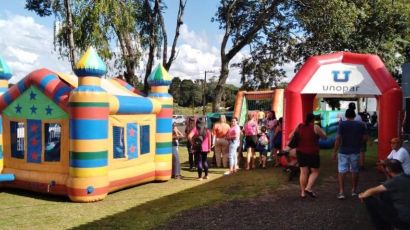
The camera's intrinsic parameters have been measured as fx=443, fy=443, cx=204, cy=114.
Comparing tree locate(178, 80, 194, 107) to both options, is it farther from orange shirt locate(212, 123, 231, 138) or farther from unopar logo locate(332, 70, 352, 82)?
unopar logo locate(332, 70, 352, 82)

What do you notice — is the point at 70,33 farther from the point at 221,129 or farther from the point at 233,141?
the point at 233,141

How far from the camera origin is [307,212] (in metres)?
6.61

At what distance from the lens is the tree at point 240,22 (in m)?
19.6

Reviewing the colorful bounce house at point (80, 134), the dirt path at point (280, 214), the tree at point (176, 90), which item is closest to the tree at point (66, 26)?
the colorful bounce house at point (80, 134)

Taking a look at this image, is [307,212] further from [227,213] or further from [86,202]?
[86,202]

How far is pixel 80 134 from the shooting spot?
753 centimetres

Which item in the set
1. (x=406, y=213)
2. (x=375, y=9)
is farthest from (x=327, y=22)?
(x=406, y=213)

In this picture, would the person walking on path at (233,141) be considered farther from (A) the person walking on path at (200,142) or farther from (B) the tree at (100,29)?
(B) the tree at (100,29)

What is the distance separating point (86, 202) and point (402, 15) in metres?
18.8

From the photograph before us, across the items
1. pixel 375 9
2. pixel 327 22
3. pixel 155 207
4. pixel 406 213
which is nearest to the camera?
pixel 406 213

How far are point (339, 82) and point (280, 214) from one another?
547 cm

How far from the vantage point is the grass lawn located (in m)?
6.39

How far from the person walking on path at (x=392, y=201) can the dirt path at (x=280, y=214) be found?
1.26m

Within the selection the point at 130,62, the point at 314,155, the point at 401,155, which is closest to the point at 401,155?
the point at 401,155
